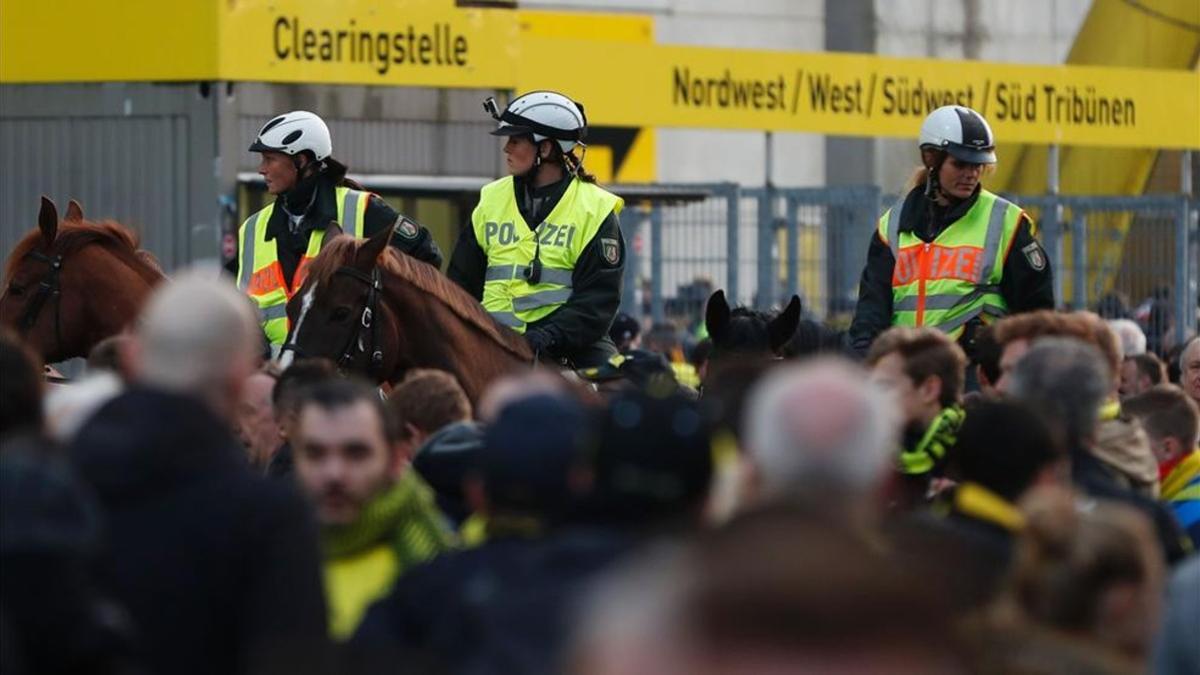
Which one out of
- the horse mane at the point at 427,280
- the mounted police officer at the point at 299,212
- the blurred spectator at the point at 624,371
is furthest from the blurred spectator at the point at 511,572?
the mounted police officer at the point at 299,212

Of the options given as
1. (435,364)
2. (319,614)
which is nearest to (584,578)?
(319,614)

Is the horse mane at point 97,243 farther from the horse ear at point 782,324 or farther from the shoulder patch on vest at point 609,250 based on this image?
the horse ear at point 782,324

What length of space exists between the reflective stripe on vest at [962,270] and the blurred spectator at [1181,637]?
242 inches

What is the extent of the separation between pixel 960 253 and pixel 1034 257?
303 millimetres

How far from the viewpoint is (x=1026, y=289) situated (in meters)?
11.3

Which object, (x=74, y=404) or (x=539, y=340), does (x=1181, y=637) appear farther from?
(x=539, y=340)

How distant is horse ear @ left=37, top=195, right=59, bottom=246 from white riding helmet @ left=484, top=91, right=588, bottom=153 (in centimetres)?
184

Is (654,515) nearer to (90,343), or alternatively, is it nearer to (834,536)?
(834,536)

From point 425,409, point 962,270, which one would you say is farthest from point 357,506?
point 962,270

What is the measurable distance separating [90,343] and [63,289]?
0.25 m

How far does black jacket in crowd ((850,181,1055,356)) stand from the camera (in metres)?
11.3

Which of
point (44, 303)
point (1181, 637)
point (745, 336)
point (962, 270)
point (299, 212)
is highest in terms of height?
point (299, 212)

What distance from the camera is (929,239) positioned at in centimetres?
1149

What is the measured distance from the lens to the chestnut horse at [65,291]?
11289mm
